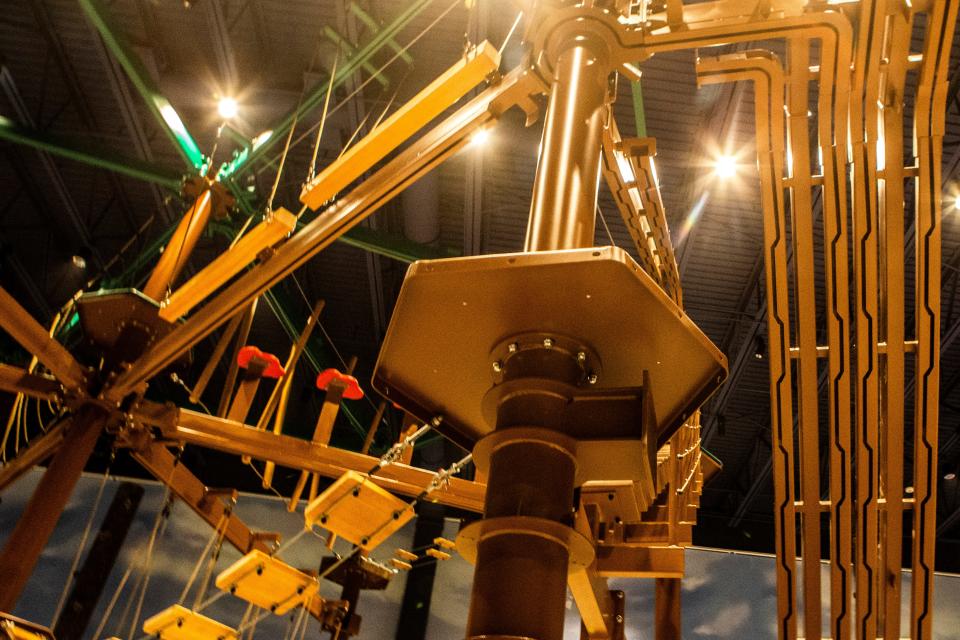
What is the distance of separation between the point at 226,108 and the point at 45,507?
5126 mm

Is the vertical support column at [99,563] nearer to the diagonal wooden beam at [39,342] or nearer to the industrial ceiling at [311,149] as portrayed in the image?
the industrial ceiling at [311,149]

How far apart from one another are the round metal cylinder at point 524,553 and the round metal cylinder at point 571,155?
0.65 metres

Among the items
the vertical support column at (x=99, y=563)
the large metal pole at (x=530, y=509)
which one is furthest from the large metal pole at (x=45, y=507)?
the vertical support column at (x=99, y=563)

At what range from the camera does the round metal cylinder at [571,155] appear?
244 cm

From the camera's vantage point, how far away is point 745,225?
35.9 feet

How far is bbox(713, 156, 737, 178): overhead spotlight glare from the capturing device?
970 centimetres

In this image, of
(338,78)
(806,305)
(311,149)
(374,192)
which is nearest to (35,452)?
(374,192)

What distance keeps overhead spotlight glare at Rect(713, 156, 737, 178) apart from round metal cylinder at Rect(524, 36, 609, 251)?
7.18 m

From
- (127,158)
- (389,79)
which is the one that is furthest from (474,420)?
(127,158)

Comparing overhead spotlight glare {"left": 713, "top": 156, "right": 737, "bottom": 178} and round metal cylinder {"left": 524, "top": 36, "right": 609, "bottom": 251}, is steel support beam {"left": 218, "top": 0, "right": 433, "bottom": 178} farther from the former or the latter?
round metal cylinder {"left": 524, "top": 36, "right": 609, "bottom": 251}

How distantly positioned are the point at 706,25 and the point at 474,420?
162 centimetres

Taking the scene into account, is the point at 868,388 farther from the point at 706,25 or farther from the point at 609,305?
the point at 609,305

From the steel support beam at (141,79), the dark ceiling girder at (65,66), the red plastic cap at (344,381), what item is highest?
the dark ceiling girder at (65,66)

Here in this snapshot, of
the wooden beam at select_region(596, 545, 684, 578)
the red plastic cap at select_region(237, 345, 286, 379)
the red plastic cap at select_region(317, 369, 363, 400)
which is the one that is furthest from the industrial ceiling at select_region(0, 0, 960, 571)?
the wooden beam at select_region(596, 545, 684, 578)
